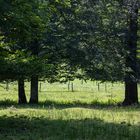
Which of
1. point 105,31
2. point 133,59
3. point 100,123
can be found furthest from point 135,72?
point 100,123

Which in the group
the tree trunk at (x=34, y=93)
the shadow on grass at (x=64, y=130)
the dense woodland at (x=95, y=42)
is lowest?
the shadow on grass at (x=64, y=130)

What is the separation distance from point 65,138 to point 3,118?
5.00 metres

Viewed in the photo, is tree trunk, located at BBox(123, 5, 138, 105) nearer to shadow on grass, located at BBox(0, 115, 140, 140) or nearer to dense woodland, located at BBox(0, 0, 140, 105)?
dense woodland, located at BBox(0, 0, 140, 105)

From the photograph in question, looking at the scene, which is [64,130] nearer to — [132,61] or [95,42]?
[132,61]

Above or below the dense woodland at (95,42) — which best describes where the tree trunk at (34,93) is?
below

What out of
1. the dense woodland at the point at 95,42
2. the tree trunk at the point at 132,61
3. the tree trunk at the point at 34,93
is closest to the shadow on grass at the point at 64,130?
the dense woodland at the point at 95,42

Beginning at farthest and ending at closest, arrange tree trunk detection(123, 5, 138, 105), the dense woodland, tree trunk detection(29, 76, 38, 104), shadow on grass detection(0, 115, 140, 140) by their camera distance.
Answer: tree trunk detection(29, 76, 38, 104) → the dense woodland → tree trunk detection(123, 5, 138, 105) → shadow on grass detection(0, 115, 140, 140)

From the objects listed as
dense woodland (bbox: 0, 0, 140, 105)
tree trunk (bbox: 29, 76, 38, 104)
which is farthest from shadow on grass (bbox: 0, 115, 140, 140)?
tree trunk (bbox: 29, 76, 38, 104)

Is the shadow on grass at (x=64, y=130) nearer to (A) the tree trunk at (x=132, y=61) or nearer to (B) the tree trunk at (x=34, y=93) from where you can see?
(A) the tree trunk at (x=132, y=61)

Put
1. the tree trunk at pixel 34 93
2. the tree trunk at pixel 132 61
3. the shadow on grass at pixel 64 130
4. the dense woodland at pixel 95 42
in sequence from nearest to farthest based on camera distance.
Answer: the shadow on grass at pixel 64 130, the tree trunk at pixel 132 61, the dense woodland at pixel 95 42, the tree trunk at pixel 34 93

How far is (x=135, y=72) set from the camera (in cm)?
2944

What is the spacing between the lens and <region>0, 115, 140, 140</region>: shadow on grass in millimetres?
12961

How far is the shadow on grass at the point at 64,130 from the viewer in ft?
42.5

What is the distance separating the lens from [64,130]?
14.3m
